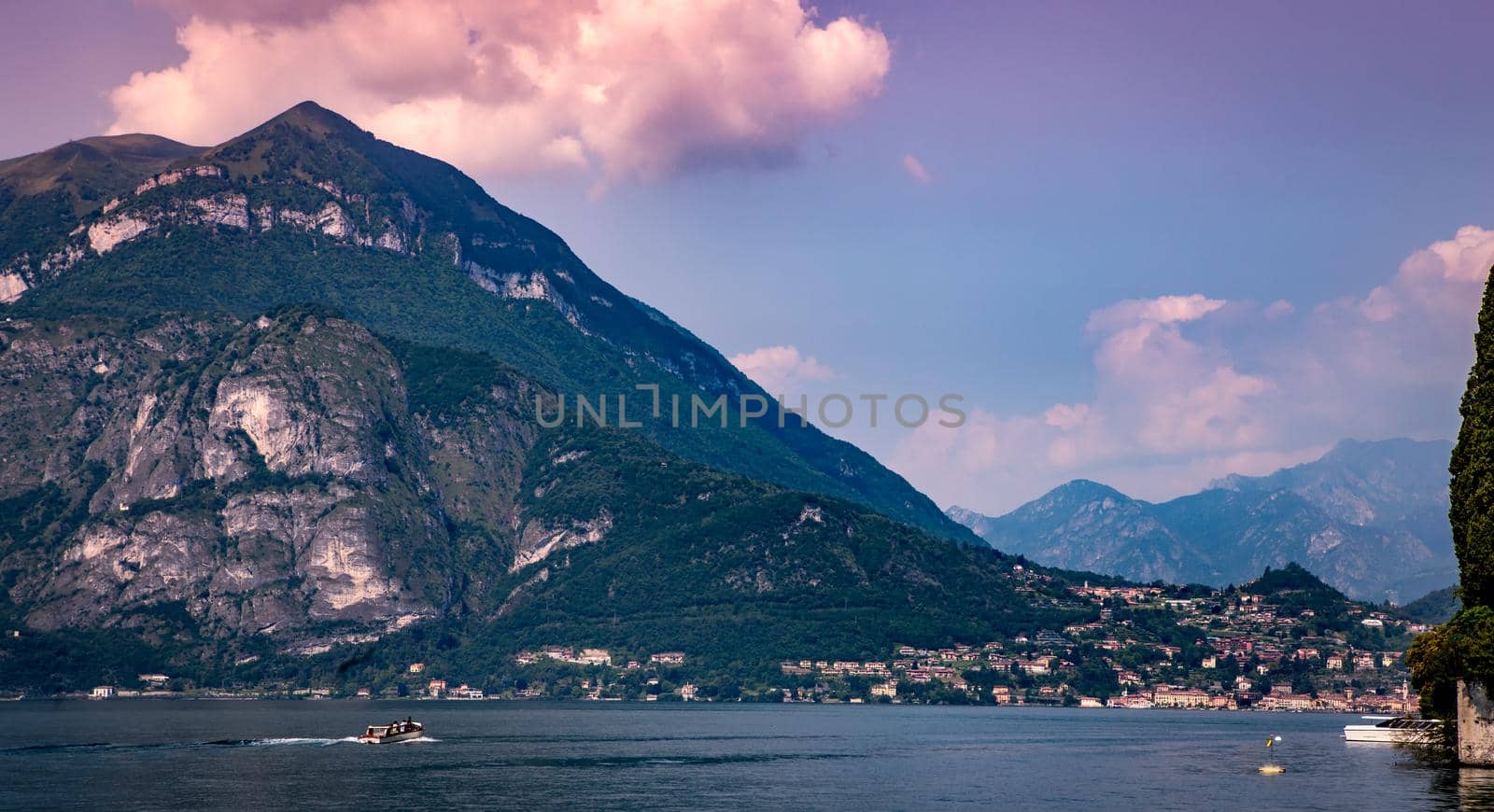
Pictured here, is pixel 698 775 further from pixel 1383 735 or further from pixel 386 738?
pixel 1383 735

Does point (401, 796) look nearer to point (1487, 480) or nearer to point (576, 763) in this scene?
point (576, 763)

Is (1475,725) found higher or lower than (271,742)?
higher

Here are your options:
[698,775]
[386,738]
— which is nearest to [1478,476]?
[698,775]

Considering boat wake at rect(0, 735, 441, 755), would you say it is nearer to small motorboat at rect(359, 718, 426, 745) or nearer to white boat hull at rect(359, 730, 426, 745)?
white boat hull at rect(359, 730, 426, 745)

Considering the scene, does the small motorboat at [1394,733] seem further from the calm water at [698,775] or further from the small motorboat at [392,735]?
the small motorboat at [392,735]

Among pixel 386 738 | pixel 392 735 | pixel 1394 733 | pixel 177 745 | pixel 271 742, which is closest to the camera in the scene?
pixel 177 745

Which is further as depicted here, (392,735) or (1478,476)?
(392,735)

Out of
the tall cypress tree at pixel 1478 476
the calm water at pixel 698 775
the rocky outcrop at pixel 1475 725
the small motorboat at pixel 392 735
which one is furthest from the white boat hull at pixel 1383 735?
the small motorboat at pixel 392 735

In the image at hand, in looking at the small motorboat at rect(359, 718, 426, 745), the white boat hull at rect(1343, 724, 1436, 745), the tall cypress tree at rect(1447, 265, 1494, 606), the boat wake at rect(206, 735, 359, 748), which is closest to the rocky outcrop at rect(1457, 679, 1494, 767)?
the tall cypress tree at rect(1447, 265, 1494, 606)
